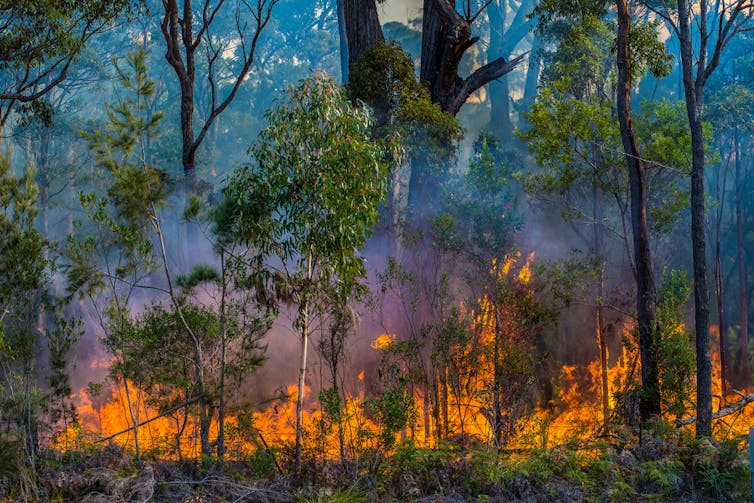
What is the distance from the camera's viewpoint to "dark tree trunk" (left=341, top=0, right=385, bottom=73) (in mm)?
16391

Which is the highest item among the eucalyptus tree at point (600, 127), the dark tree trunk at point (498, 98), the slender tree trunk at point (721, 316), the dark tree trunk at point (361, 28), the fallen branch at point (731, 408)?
the dark tree trunk at point (498, 98)

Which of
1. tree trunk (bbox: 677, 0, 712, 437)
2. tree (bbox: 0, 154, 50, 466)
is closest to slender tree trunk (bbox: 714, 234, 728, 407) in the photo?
tree trunk (bbox: 677, 0, 712, 437)

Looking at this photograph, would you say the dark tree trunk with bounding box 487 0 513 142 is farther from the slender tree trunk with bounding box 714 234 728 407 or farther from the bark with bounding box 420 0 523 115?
the bark with bounding box 420 0 523 115

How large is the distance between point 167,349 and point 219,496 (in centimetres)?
313

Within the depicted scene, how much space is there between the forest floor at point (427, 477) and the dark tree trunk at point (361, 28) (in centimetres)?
1044

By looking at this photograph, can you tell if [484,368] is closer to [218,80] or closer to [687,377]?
[687,377]

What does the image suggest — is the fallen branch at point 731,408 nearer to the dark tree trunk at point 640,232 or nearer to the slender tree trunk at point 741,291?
the dark tree trunk at point 640,232

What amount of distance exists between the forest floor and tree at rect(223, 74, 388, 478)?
76 centimetres

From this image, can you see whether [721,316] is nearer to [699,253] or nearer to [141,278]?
[699,253]

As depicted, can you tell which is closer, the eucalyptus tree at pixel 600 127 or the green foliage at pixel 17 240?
the green foliage at pixel 17 240

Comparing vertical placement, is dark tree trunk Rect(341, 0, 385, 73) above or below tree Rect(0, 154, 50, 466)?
above

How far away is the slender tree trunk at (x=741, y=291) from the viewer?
2294 cm

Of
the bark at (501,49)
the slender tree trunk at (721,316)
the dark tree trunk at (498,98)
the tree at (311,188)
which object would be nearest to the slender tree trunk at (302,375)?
the tree at (311,188)

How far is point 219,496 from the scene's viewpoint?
7.02m
